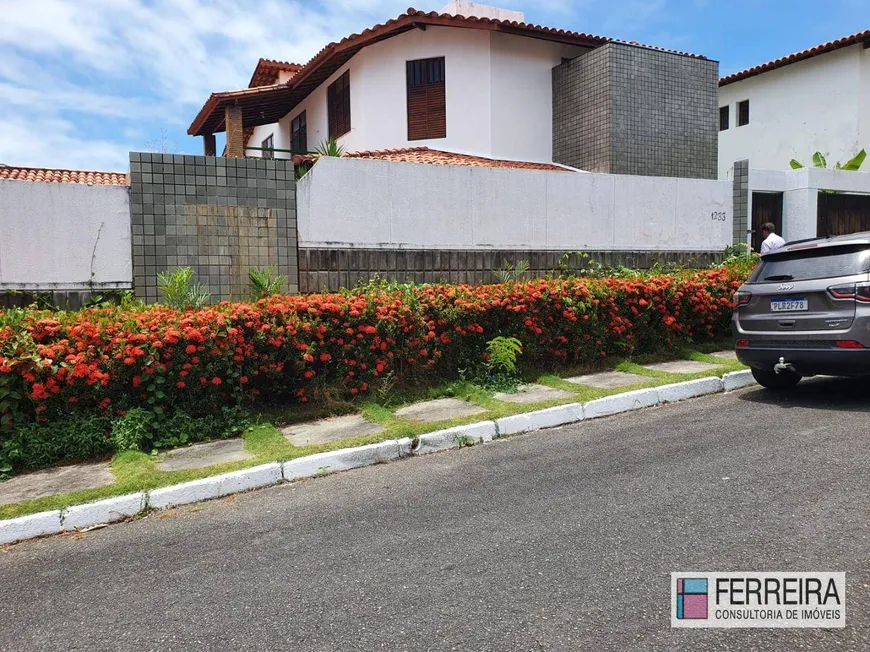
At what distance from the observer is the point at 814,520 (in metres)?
3.71

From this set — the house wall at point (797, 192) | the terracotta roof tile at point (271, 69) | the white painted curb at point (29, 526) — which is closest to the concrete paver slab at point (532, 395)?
the white painted curb at point (29, 526)

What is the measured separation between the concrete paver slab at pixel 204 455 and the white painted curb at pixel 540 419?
2.32 m

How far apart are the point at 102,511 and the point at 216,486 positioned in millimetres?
756

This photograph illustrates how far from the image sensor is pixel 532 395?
7.13 meters

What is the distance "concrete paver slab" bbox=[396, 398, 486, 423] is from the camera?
6344 mm

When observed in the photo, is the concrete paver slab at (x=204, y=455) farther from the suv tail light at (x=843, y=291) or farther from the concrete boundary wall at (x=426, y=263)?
the suv tail light at (x=843, y=291)

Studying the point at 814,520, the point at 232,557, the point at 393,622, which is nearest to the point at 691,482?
the point at 814,520

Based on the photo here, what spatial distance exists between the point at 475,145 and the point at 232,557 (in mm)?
11727

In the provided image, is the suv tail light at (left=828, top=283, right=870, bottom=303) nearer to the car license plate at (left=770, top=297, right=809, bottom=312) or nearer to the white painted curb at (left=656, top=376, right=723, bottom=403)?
the car license plate at (left=770, top=297, right=809, bottom=312)

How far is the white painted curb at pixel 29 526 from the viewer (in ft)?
13.9

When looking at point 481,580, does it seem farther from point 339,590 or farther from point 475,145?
point 475,145

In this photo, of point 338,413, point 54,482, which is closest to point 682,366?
point 338,413

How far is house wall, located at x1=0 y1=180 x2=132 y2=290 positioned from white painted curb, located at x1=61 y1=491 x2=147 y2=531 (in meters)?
4.19

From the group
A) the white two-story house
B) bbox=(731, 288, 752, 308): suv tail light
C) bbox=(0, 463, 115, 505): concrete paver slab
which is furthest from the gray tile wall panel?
bbox=(731, 288, 752, 308): suv tail light
